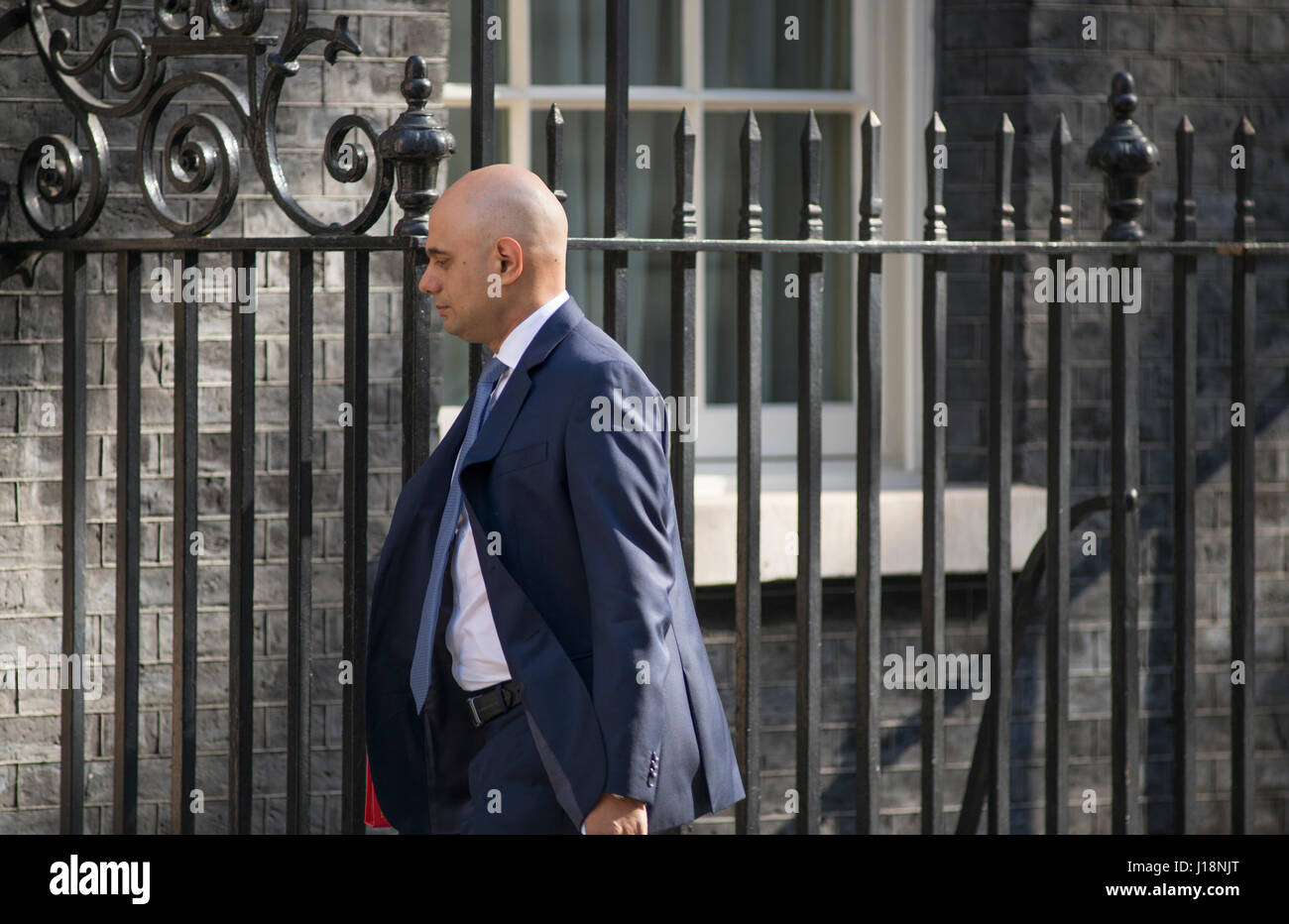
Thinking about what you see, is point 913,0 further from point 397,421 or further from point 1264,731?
point 1264,731

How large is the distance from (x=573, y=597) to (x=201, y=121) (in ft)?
4.90

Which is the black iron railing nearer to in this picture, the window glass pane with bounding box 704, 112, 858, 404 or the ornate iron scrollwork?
the ornate iron scrollwork

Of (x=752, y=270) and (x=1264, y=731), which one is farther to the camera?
(x=1264, y=731)

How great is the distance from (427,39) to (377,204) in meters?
1.49

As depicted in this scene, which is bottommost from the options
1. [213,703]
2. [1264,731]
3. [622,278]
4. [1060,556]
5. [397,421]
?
[1264,731]

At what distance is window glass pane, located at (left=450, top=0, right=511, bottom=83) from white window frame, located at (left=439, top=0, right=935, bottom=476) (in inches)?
9.7

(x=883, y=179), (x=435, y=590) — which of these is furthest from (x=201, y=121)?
(x=883, y=179)

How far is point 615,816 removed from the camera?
241 cm

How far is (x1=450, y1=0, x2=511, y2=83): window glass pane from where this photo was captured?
4.73 meters

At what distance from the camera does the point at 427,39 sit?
4426 millimetres

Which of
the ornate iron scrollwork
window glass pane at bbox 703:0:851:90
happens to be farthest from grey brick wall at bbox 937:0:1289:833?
the ornate iron scrollwork

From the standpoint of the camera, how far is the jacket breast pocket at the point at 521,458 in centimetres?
250

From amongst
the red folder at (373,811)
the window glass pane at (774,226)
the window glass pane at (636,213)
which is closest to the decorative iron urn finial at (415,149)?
the red folder at (373,811)
